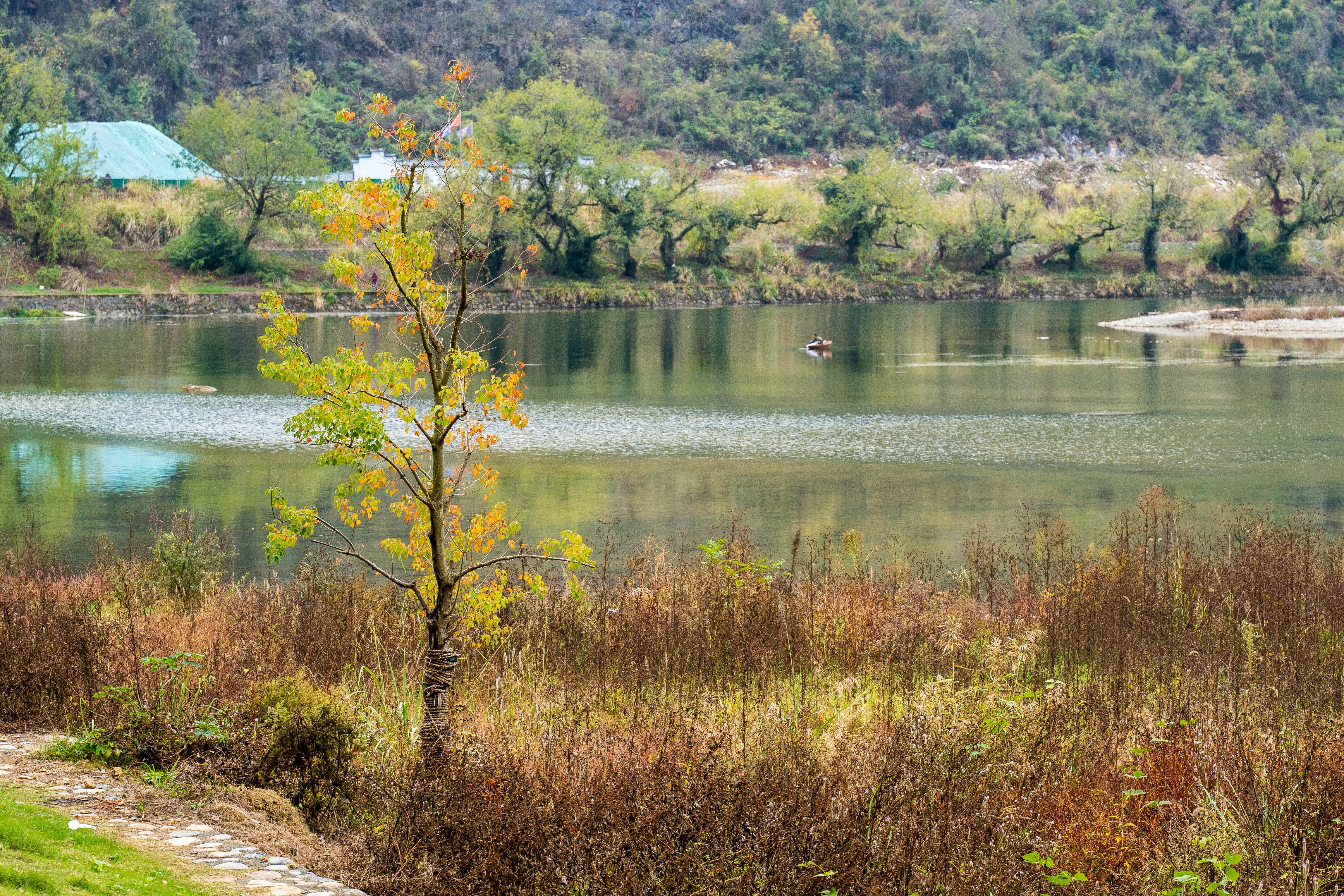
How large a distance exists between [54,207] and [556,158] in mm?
24548

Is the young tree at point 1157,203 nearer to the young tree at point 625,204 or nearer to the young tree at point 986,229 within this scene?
the young tree at point 986,229

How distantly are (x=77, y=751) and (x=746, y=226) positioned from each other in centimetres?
7366

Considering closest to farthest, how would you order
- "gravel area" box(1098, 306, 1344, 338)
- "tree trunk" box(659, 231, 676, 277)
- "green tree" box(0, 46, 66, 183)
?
"gravel area" box(1098, 306, 1344, 338) → "green tree" box(0, 46, 66, 183) → "tree trunk" box(659, 231, 676, 277)

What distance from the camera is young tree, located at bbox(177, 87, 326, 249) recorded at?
6700cm

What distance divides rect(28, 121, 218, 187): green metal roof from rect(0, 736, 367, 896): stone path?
75.4 m

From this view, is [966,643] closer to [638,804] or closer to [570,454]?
[638,804]

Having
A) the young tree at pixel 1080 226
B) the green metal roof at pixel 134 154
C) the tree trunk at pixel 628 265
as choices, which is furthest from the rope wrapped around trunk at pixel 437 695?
the young tree at pixel 1080 226

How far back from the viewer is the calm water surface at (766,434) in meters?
19.7

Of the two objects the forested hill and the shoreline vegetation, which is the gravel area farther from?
the forested hill

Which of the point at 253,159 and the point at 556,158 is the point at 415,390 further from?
the point at 556,158

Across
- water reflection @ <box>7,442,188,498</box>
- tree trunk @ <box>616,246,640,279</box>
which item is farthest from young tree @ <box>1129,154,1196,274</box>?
water reflection @ <box>7,442,188,498</box>

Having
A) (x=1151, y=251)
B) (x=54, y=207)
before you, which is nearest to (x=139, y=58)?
(x=54, y=207)

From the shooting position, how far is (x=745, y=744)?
7.80 m

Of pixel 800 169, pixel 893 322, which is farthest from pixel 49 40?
pixel 893 322
